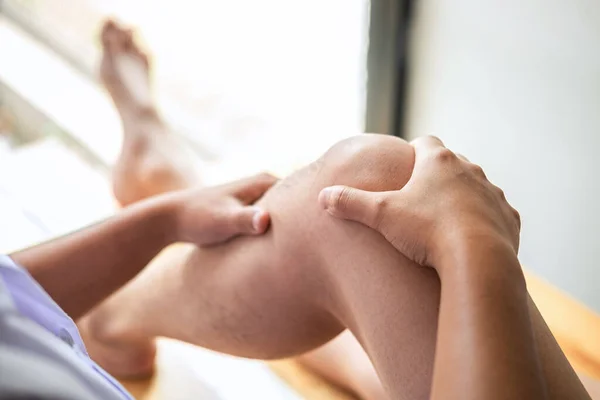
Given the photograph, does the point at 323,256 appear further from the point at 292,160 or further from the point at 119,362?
the point at 292,160

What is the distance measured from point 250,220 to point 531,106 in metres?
0.59

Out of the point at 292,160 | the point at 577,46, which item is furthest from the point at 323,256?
the point at 292,160

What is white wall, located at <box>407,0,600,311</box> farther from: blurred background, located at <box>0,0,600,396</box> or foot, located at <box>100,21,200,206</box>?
foot, located at <box>100,21,200,206</box>

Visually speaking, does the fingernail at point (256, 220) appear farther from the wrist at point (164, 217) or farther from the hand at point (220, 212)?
the wrist at point (164, 217)

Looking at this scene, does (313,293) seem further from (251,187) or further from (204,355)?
(204,355)

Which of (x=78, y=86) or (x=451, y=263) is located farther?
(x=78, y=86)

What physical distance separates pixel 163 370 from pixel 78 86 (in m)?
1.12

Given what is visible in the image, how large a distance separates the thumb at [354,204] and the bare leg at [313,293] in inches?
0.8

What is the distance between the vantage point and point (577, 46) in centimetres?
102

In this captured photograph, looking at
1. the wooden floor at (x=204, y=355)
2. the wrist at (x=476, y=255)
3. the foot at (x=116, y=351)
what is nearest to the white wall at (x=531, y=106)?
the wooden floor at (x=204, y=355)

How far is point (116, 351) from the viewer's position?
37.2 inches

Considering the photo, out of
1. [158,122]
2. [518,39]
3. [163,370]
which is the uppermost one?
[518,39]

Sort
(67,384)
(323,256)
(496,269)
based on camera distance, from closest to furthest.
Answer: (67,384) → (496,269) → (323,256)

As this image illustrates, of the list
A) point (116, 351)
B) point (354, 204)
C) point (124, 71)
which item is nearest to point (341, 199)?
point (354, 204)
